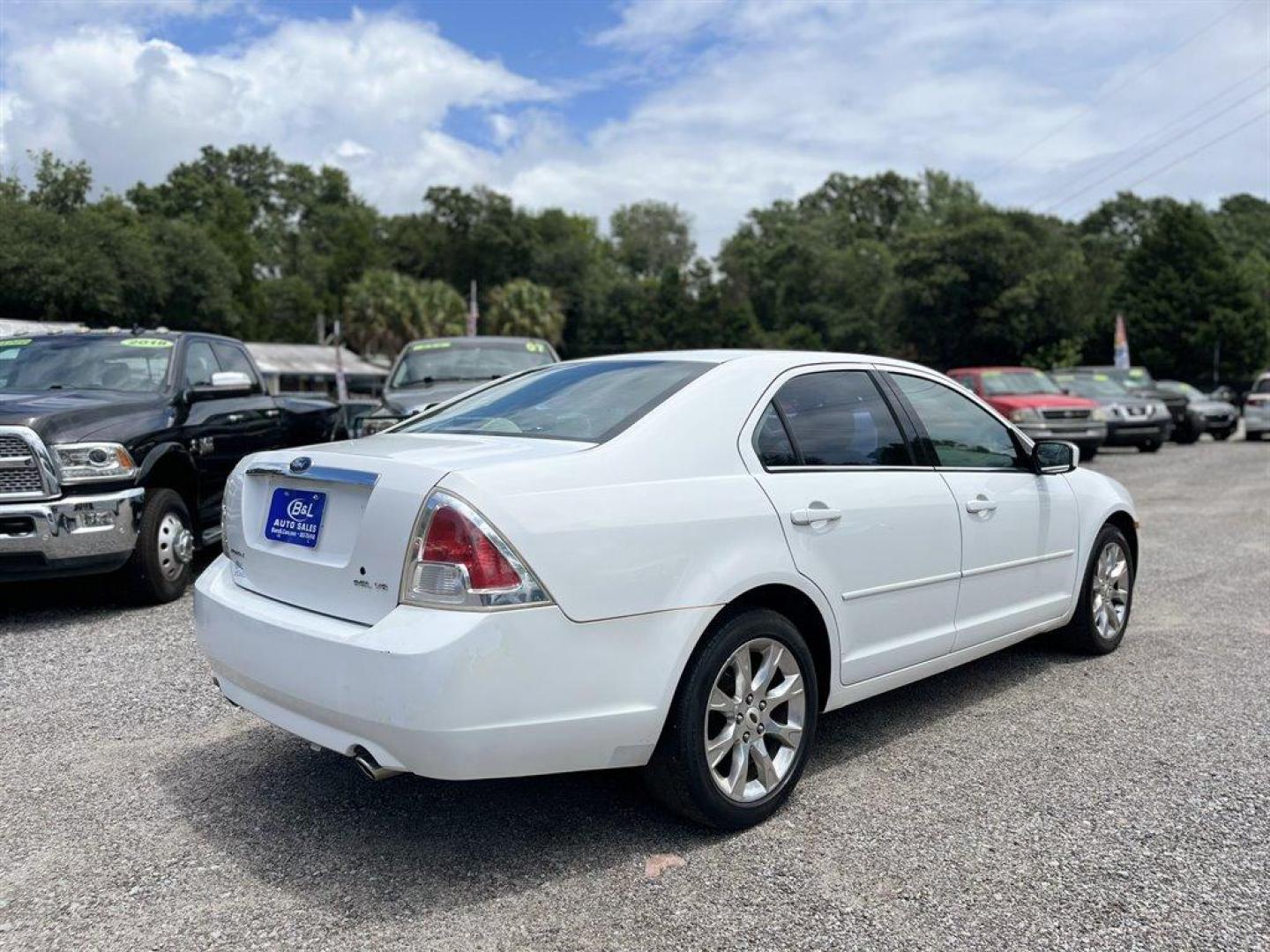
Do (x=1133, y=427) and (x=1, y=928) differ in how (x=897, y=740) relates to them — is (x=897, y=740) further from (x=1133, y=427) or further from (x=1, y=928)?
(x=1133, y=427)

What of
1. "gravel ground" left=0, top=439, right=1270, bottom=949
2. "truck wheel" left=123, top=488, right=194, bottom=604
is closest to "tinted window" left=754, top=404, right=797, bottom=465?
"gravel ground" left=0, top=439, right=1270, bottom=949

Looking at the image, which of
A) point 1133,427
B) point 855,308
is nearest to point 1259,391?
point 1133,427

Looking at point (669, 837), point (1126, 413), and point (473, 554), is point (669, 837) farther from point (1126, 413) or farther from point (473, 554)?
point (1126, 413)

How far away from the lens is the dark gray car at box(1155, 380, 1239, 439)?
24.3 meters

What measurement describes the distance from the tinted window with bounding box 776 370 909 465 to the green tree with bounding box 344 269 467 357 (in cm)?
4687

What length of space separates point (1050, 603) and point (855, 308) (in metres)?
61.9

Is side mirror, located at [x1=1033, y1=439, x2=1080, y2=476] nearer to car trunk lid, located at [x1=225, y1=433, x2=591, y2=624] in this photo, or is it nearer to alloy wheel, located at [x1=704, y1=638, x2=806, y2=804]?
alloy wheel, located at [x1=704, y1=638, x2=806, y2=804]

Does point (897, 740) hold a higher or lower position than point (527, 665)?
lower

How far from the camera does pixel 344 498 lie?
325cm

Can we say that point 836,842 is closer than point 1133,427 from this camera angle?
Yes

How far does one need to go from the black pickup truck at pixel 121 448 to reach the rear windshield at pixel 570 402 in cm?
299

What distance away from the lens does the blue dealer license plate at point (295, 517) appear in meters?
3.35

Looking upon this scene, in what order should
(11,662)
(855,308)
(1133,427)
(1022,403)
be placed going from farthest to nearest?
(855,308)
(1133,427)
(1022,403)
(11,662)

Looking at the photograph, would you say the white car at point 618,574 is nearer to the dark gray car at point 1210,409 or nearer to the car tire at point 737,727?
the car tire at point 737,727
